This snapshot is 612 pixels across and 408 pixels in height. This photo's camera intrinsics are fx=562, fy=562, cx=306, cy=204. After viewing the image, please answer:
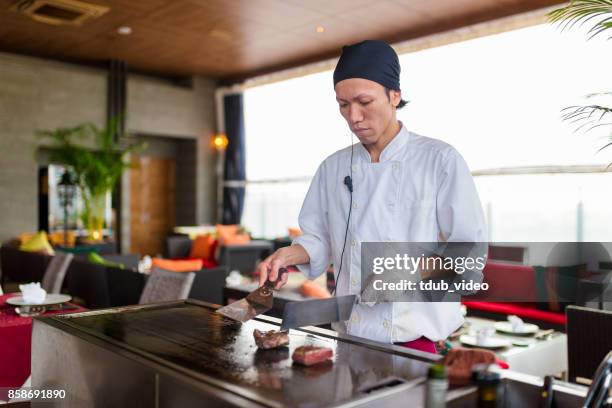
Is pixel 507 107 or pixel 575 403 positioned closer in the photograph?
pixel 575 403

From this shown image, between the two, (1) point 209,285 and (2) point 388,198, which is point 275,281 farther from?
(1) point 209,285

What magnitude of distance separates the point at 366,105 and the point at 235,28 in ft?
21.7

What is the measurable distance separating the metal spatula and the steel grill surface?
0.06 m

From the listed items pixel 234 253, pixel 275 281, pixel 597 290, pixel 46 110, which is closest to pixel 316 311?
pixel 275 281

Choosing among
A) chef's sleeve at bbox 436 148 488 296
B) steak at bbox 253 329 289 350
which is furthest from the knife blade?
chef's sleeve at bbox 436 148 488 296

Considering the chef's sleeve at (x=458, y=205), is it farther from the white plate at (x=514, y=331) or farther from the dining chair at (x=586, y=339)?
the white plate at (x=514, y=331)

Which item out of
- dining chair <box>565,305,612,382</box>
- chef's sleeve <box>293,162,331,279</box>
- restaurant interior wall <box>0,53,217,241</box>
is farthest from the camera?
restaurant interior wall <box>0,53,217,241</box>

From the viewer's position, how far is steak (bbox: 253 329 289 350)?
1331 mm

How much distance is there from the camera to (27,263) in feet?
18.1

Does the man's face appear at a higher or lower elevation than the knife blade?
higher

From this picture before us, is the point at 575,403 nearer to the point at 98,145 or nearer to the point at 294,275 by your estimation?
the point at 294,275

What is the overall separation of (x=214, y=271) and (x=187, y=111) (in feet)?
22.3

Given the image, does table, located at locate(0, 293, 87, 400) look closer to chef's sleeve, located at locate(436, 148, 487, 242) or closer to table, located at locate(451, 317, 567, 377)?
chef's sleeve, located at locate(436, 148, 487, 242)

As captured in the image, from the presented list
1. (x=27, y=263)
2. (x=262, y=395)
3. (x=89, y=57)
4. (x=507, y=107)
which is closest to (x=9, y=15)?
(x=89, y=57)
